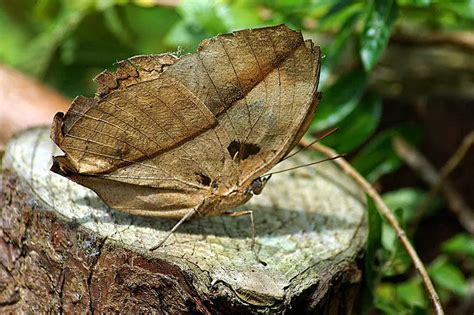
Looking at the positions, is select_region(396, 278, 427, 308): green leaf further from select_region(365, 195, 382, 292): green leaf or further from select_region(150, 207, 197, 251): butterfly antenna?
select_region(150, 207, 197, 251): butterfly antenna

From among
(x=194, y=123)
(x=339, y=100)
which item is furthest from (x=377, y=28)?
(x=194, y=123)

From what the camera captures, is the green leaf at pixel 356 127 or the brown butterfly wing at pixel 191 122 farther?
the green leaf at pixel 356 127

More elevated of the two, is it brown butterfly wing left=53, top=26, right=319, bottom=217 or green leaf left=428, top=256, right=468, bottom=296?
brown butterfly wing left=53, top=26, right=319, bottom=217

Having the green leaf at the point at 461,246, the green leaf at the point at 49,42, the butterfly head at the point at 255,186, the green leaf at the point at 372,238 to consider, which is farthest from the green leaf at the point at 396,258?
the green leaf at the point at 49,42

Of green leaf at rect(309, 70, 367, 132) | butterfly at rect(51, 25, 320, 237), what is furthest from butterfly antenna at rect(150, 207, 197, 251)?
green leaf at rect(309, 70, 367, 132)

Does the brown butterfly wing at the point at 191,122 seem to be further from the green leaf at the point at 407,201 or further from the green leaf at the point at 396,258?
the green leaf at the point at 407,201

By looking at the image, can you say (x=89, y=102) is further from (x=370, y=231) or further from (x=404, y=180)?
(x=404, y=180)

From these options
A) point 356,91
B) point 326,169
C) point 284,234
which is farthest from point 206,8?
point 284,234
